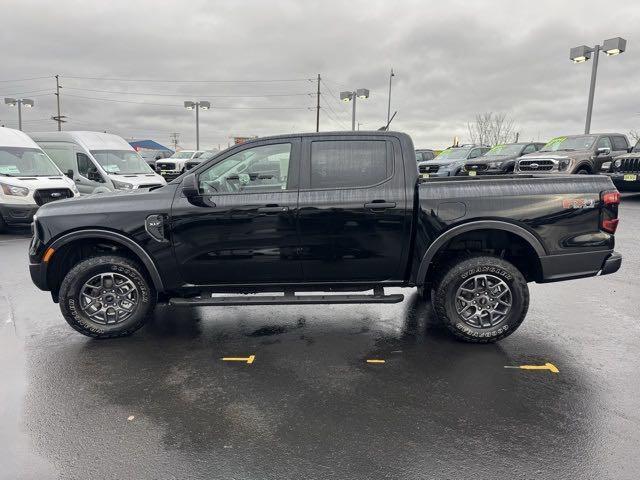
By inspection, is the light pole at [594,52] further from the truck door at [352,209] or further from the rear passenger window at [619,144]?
the truck door at [352,209]

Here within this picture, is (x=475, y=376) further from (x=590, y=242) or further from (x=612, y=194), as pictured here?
(x=612, y=194)

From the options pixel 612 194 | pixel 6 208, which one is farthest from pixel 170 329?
pixel 6 208

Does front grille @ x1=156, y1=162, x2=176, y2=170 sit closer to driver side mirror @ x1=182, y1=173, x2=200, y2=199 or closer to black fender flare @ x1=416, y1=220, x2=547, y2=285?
driver side mirror @ x1=182, y1=173, x2=200, y2=199

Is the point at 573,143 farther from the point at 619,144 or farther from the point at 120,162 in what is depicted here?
the point at 120,162

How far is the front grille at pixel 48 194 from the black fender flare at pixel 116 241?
697cm

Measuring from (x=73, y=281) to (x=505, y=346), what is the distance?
4.01 meters

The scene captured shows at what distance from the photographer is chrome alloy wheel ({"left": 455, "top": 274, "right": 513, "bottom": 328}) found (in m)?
4.18

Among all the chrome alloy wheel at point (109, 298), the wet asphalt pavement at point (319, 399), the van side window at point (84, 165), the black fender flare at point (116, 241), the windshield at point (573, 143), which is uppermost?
the windshield at point (573, 143)

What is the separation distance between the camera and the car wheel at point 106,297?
4.25 m

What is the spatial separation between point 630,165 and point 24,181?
53.8 ft

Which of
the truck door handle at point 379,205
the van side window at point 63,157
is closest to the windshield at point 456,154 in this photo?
the van side window at point 63,157

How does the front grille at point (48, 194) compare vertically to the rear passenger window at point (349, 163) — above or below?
below

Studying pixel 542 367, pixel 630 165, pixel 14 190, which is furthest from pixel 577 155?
pixel 14 190

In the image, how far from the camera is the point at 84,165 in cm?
1309
